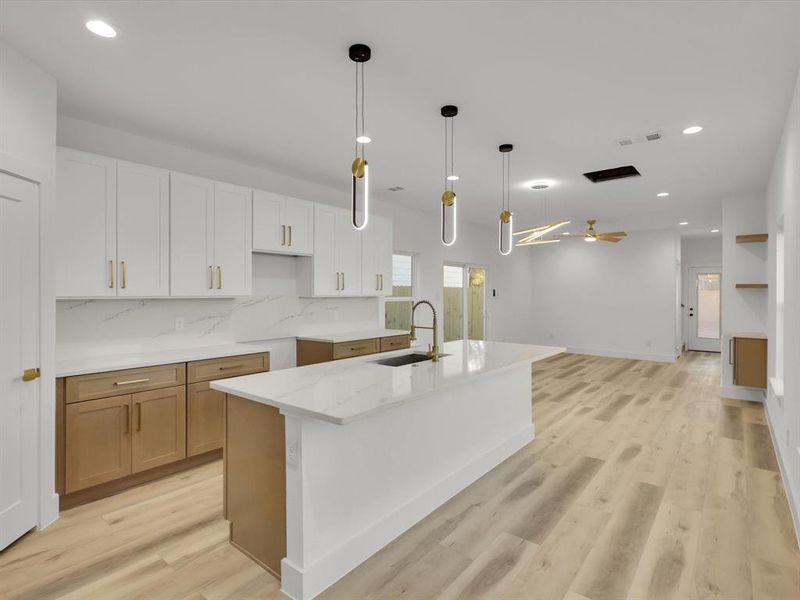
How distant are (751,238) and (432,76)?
480 cm

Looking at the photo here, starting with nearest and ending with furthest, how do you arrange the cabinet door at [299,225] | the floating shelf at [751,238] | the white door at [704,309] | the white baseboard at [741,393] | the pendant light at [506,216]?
the pendant light at [506,216], the cabinet door at [299,225], the floating shelf at [751,238], the white baseboard at [741,393], the white door at [704,309]

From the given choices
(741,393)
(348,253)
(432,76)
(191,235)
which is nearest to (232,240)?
(191,235)

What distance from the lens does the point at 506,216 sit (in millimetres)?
3490

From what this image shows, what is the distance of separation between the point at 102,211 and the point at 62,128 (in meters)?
0.75

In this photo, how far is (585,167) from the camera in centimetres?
459

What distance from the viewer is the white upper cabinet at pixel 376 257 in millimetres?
5238

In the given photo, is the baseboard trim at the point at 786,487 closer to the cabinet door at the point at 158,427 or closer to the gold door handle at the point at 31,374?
the cabinet door at the point at 158,427

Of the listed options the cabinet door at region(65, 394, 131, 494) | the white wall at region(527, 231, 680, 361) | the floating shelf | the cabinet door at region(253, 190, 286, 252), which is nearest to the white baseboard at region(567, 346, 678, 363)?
the white wall at region(527, 231, 680, 361)

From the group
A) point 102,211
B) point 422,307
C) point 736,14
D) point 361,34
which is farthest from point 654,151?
point 102,211

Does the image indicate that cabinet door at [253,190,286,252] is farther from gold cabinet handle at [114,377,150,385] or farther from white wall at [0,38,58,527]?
white wall at [0,38,58,527]

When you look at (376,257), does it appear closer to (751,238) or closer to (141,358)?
(141,358)

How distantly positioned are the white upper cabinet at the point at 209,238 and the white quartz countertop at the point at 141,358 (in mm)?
476

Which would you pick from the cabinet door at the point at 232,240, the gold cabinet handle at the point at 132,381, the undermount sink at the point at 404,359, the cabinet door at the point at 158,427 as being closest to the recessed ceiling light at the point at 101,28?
the cabinet door at the point at 232,240

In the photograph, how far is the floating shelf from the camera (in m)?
5.20
